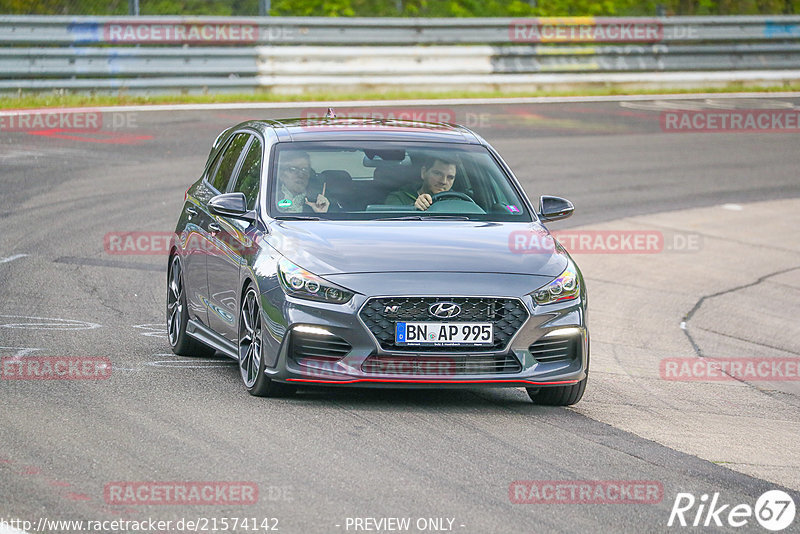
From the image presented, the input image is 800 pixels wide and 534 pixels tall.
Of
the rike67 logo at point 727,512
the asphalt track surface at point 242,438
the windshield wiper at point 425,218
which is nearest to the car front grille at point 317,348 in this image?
the asphalt track surface at point 242,438

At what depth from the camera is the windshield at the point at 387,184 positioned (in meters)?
9.20

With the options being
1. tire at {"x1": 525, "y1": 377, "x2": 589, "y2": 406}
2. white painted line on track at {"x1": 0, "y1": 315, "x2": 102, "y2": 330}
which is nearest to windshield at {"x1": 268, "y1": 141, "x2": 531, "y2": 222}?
tire at {"x1": 525, "y1": 377, "x2": 589, "y2": 406}

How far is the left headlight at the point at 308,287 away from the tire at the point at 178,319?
212 cm

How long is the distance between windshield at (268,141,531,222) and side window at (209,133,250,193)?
79 centimetres

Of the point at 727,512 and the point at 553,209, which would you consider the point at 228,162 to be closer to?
the point at 553,209

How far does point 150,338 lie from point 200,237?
120 cm

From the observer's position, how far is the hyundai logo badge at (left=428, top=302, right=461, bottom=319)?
8.07 meters

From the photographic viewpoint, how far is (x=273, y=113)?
75.8 ft

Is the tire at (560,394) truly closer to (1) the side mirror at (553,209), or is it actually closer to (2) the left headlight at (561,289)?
(2) the left headlight at (561,289)

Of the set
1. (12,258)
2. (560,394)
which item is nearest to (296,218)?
(560,394)

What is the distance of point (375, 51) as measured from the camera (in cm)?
2666

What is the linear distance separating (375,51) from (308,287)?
18963 mm

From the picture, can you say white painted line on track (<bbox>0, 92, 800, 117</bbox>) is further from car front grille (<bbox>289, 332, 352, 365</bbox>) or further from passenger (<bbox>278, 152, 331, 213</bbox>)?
car front grille (<bbox>289, 332, 352, 365</bbox>)

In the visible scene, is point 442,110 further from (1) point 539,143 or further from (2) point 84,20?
(2) point 84,20
